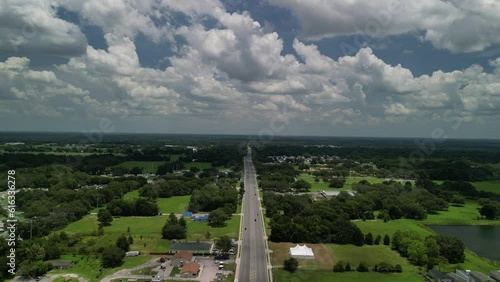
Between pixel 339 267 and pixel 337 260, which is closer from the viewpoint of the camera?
pixel 339 267

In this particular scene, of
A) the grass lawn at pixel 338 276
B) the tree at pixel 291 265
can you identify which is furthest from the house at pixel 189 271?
the tree at pixel 291 265

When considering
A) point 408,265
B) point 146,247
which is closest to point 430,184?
point 408,265

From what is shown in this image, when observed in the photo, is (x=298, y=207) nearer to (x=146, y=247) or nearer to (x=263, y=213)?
(x=263, y=213)

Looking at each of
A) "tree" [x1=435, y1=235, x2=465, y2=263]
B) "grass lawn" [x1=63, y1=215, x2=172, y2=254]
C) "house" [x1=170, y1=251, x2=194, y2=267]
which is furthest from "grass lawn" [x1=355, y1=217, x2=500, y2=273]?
"grass lawn" [x1=63, y1=215, x2=172, y2=254]

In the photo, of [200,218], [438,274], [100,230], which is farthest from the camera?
[200,218]

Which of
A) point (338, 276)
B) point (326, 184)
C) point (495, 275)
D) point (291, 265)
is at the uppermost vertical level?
point (326, 184)

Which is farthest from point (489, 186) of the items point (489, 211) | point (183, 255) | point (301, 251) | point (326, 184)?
point (183, 255)

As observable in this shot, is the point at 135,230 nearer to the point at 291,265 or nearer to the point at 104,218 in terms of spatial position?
the point at 104,218
